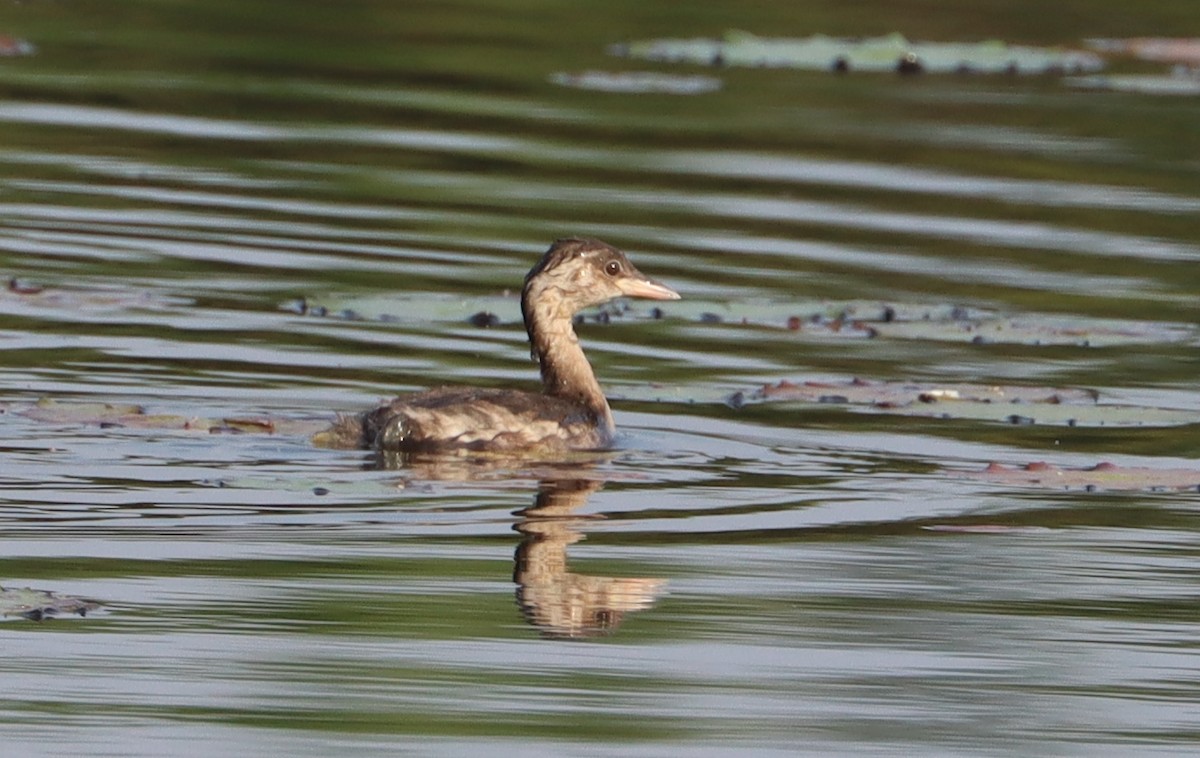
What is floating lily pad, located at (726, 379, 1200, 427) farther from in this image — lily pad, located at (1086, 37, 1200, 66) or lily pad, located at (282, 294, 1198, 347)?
lily pad, located at (1086, 37, 1200, 66)

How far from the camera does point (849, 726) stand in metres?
6.82

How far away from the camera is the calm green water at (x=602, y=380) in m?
7.10

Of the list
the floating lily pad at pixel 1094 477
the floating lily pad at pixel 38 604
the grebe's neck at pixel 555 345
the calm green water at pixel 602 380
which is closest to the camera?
the calm green water at pixel 602 380

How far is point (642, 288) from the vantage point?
12.1 metres

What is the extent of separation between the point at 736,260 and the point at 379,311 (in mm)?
2848

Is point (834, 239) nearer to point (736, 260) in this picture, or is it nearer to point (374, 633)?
point (736, 260)

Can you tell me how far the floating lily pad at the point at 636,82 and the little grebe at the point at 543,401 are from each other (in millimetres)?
9348

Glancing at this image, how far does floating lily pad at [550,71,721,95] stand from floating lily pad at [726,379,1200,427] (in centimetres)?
962

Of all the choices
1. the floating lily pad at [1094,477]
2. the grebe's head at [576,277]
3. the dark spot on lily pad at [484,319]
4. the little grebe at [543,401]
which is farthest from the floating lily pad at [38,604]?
the dark spot on lily pad at [484,319]

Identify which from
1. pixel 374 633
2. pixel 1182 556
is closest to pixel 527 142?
pixel 1182 556

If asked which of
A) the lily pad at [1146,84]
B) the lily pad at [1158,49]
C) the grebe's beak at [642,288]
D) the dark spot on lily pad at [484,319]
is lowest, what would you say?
the grebe's beak at [642,288]

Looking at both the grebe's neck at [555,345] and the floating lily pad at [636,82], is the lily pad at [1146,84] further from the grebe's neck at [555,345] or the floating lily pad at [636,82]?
the grebe's neck at [555,345]

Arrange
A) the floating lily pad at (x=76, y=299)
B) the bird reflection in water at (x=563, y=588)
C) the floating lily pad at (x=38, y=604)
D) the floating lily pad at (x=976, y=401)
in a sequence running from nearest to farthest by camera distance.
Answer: the floating lily pad at (x=38, y=604)
the bird reflection in water at (x=563, y=588)
the floating lily pad at (x=976, y=401)
the floating lily pad at (x=76, y=299)

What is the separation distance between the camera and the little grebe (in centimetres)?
1068
